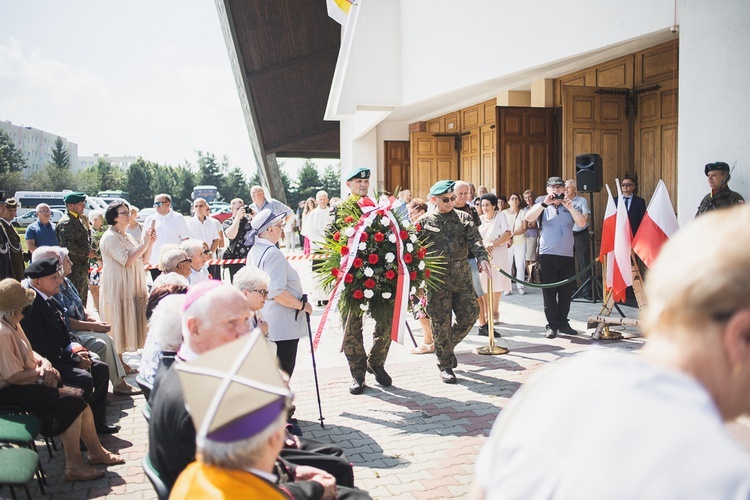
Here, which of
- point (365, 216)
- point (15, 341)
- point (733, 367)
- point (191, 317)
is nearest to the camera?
point (733, 367)

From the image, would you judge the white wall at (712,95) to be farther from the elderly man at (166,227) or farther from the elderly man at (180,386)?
the elderly man at (166,227)

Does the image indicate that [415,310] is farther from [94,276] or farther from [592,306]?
[94,276]

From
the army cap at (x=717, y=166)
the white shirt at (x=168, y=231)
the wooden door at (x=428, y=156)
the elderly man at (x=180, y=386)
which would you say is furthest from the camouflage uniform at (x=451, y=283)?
the wooden door at (x=428, y=156)

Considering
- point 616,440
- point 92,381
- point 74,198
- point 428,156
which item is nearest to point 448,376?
point 92,381

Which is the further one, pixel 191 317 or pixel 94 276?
pixel 94 276

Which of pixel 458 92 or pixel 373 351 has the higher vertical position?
pixel 458 92

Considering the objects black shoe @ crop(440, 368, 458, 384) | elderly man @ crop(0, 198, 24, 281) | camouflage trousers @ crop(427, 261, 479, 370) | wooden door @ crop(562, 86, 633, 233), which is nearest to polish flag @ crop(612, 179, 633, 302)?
camouflage trousers @ crop(427, 261, 479, 370)

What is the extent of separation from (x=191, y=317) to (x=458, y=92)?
1238cm

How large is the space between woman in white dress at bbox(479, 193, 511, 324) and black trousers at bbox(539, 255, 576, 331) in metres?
0.66

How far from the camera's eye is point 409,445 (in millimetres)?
5188

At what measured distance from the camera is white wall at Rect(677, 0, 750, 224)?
7.07m

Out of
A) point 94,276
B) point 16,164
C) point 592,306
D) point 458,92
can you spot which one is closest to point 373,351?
point 592,306

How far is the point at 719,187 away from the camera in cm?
718

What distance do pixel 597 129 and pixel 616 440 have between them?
11787 millimetres
